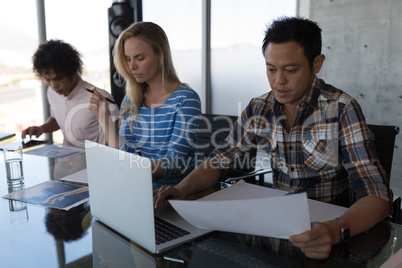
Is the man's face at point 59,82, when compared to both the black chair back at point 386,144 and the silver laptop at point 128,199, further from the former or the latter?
the black chair back at point 386,144

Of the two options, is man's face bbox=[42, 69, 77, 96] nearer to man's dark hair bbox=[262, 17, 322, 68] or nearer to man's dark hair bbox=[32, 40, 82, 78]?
man's dark hair bbox=[32, 40, 82, 78]

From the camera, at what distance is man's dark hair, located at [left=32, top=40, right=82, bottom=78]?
2.24 meters

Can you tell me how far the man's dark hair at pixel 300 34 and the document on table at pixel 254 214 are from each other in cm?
62

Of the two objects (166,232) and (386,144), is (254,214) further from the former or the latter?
(386,144)

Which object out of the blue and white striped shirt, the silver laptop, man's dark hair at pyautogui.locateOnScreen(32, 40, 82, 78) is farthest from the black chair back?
man's dark hair at pyautogui.locateOnScreen(32, 40, 82, 78)

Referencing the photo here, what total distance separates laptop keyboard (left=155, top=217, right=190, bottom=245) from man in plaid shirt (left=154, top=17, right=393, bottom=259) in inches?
3.7

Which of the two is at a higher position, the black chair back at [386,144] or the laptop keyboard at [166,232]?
the black chair back at [386,144]

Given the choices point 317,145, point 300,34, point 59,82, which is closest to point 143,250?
point 317,145

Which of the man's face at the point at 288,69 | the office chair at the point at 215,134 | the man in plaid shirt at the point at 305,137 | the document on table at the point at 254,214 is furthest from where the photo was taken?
the office chair at the point at 215,134

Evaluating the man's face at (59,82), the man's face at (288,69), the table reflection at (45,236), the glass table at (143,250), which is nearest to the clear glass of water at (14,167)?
the table reflection at (45,236)

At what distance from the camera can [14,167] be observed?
58.3 inches

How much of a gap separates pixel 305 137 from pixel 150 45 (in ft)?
2.84

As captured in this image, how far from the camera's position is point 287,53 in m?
1.23

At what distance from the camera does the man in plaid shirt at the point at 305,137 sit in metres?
1.12
